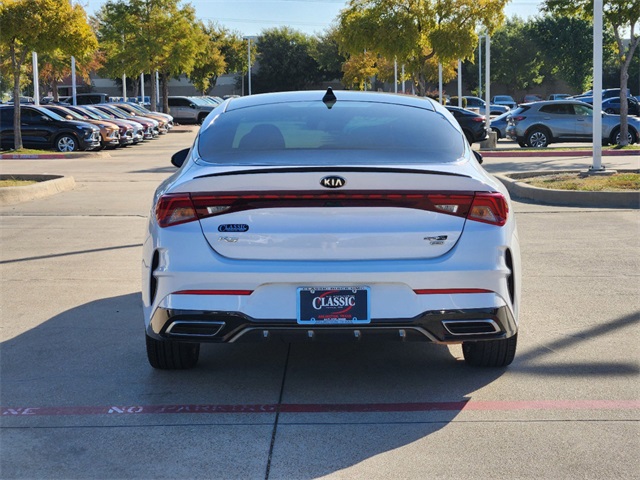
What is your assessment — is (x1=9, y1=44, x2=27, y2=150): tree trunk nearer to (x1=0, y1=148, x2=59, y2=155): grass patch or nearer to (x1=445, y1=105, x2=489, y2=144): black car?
(x1=0, y1=148, x2=59, y2=155): grass patch

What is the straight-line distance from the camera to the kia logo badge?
4883 millimetres

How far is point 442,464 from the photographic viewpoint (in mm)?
4219

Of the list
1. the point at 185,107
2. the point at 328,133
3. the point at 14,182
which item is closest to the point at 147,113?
the point at 185,107

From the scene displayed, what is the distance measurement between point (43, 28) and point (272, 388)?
2399 centimetres

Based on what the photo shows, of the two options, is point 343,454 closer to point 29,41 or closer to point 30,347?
point 30,347

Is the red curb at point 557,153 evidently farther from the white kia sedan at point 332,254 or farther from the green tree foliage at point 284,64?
the green tree foliage at point 284,64

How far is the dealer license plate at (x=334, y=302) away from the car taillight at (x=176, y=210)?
713mm

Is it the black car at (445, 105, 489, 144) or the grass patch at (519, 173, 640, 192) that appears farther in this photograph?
the black car at (445, 105, 489, 144)

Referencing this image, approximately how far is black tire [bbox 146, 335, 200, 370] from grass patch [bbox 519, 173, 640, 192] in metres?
10.5

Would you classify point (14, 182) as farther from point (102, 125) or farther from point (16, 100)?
point (102, 125)

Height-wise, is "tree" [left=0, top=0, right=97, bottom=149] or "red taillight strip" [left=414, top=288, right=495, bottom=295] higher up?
"tree" [left=0, top=0, right=97, bottom=149]

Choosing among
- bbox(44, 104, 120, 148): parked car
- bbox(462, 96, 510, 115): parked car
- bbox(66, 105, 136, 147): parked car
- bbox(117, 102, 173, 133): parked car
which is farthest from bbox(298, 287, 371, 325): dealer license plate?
bbox(462, 96, 510, 115): parked car

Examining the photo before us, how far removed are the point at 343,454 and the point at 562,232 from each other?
7854mm

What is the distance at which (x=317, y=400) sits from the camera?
5188mm
